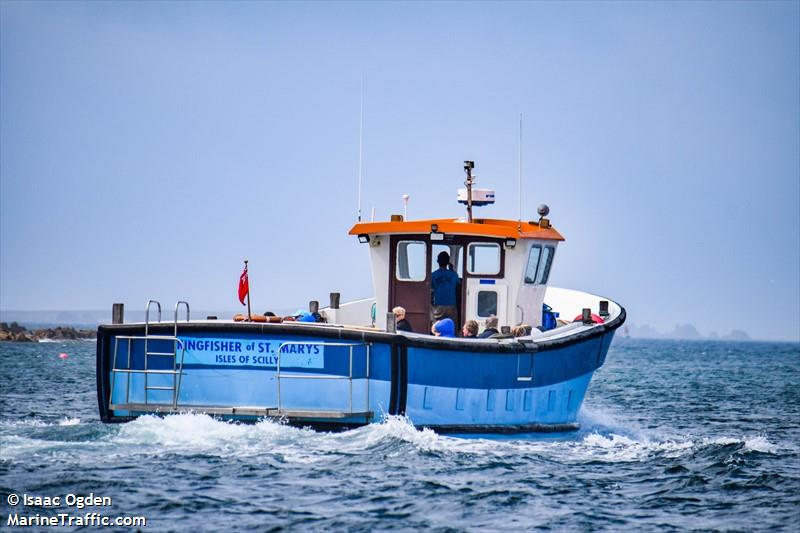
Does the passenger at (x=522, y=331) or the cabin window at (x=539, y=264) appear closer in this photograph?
the passenger at (x=522, y=331)

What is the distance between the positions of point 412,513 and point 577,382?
704cm

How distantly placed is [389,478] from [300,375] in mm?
2411

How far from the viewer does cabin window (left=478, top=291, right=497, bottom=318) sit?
753 inches

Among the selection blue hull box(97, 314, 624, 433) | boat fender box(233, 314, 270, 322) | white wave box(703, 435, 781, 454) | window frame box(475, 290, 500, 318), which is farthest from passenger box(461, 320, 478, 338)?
white wave box(703, 435, 781, 454)

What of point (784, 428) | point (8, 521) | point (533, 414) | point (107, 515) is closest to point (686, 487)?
point (533, 414)

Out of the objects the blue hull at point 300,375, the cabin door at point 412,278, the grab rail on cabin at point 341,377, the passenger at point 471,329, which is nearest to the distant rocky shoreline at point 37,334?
the cabin door at point 412,278

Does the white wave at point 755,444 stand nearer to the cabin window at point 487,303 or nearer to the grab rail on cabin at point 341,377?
the cabin window at point 487,303

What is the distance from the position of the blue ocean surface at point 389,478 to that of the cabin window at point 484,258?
305 centimetres

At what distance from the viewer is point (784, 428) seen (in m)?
24.4

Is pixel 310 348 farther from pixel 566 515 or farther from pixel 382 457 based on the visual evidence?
pixel 566 515

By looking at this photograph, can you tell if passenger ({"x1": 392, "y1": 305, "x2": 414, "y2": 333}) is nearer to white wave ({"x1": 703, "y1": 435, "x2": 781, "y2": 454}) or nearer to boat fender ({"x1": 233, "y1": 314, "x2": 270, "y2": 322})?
boat fender ({"x1": 233, "y1": 314, "x2": 270, "y2": 322})

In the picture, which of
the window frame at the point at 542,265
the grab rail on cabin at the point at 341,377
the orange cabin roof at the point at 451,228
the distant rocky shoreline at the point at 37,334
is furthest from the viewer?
the distant rocky shoreline at the point at 37,334

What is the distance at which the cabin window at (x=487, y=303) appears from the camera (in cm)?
1912

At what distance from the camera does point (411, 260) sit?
754 inches
